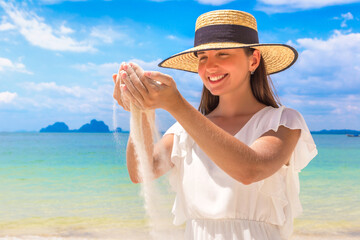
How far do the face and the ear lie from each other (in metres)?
0.05

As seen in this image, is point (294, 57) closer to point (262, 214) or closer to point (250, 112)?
point (250, 112)

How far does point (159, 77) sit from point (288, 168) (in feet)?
2.39

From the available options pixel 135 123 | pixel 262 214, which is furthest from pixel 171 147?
pixel 262 214

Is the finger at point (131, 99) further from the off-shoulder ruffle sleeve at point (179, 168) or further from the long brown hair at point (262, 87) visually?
the long brown hair at point (262, 87)

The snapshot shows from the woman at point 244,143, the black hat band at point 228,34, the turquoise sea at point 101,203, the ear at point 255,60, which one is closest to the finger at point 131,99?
the woman at point 244,143

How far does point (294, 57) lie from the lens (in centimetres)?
179

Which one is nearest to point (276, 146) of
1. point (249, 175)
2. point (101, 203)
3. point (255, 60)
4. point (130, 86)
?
point (249, 175)

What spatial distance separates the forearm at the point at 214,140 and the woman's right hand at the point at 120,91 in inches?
7.6

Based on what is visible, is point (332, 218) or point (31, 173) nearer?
point (332, 218)

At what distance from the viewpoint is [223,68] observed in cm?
158

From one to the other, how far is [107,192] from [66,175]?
13.3 feet

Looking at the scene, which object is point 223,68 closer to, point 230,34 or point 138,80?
point 230,34

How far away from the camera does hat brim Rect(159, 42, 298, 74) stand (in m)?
1.59

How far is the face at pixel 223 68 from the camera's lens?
5.20 feet
